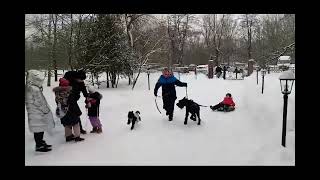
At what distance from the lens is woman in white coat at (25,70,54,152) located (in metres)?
6.32

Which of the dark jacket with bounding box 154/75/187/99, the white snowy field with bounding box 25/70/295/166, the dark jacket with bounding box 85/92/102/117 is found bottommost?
the white snowy field with bounding box 25/70/295/166

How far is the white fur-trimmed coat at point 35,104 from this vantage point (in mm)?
6316

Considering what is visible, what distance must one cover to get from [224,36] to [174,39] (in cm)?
893

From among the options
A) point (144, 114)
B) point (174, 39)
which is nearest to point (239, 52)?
point (174, 39)

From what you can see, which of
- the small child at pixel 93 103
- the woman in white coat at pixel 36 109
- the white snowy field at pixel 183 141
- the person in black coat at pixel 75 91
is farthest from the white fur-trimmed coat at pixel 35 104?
the small child at pixel 93 103

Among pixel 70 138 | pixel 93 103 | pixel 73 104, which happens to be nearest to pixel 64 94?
pixel 73 104

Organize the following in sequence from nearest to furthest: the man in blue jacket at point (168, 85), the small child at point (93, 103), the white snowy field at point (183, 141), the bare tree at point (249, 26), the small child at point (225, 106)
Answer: the white snowy field at point (183, 141) < the small child at point (93, 103) < the man in blue jacket at point (168, 85) < the small child at point (225, 106) < the bare tree at point (249, 26)

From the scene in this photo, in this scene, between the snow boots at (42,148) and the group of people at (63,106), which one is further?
the snow boots at (42,148)

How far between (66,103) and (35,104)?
3.31 feet

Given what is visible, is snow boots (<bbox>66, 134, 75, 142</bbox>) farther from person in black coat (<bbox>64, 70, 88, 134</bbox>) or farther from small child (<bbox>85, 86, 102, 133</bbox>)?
small child (<bbox>85, 86, 102, 133</bbox>)

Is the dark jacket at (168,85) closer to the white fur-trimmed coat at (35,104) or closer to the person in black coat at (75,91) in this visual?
the person in black coat at (75,91)

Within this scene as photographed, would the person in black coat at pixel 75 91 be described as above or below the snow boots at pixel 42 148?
above

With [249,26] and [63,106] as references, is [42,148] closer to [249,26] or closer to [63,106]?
[63,106]

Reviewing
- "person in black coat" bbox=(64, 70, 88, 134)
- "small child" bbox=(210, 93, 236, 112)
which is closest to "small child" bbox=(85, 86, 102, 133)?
"person in black coat" bbox=(64, 70, 88, 134)
